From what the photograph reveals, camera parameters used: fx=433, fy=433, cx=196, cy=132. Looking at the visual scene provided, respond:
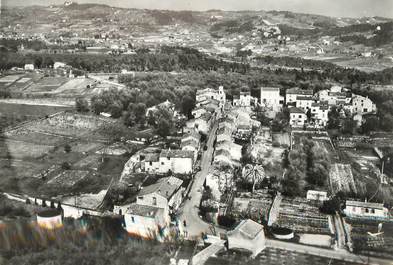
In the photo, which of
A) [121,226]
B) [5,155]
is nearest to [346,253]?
[121,226]

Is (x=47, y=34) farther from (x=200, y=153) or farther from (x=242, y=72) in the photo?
(x=200, y=153)

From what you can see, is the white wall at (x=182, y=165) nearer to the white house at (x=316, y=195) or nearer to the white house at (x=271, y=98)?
the white house at (x=316, y=195)

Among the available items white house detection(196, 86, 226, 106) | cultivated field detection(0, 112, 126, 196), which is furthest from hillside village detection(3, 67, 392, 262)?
white house detection(196, 86, 226, 106)

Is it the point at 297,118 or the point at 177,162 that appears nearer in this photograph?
the point at 177,162

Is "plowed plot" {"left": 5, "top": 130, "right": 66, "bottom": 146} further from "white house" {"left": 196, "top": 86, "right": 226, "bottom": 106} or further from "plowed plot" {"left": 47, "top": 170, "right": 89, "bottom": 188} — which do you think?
"white house" {"left": 196, "top": 86, "right": 226, "bottom": 106}

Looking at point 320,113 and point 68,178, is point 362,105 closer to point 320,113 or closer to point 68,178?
point 320,113

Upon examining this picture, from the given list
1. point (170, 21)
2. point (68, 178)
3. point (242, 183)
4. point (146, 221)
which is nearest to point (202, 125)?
point (242, 183)

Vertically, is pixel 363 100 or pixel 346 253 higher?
pixel 363 100
